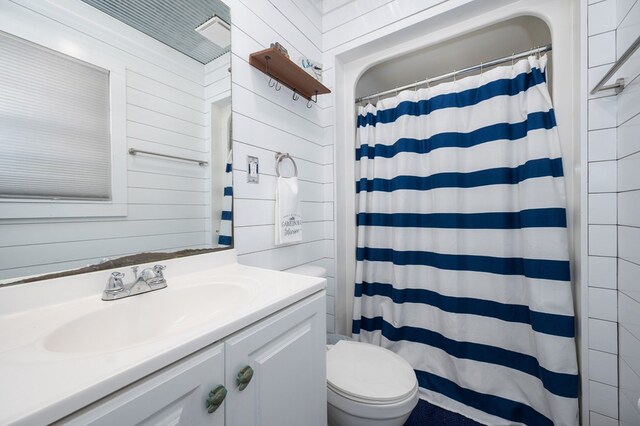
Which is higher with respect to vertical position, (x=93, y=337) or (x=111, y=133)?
(x=111, y=133)

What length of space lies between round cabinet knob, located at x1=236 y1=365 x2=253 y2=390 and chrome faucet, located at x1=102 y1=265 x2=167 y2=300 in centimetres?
43

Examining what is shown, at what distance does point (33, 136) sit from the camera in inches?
26.3

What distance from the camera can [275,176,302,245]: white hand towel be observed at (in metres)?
1.31

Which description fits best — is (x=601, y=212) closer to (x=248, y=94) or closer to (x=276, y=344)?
(x=276, y=344)

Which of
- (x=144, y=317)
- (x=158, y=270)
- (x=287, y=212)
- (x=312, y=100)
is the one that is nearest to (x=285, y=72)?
(x=312, y=100)

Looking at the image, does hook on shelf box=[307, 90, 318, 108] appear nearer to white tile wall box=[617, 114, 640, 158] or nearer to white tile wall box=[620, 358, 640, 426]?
white tile wall box=[617, 114, 640, 158]

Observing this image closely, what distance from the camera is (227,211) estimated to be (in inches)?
43.9

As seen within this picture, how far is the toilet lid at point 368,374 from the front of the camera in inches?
37.6

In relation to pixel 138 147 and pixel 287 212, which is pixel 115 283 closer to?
pixel 138 147

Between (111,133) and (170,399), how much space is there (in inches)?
31.2

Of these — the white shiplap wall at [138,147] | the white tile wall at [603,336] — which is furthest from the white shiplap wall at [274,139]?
the white tile wall at [603,336]

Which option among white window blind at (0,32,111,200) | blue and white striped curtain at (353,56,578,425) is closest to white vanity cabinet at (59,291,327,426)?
white window blind at (0,32,111,200)

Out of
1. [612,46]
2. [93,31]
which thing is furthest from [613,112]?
[93,31]

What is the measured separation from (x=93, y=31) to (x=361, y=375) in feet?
5.03
